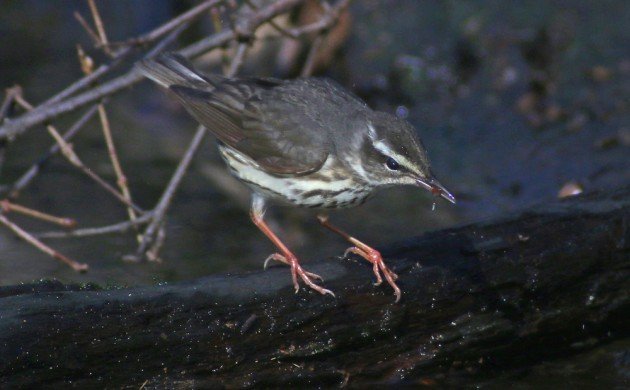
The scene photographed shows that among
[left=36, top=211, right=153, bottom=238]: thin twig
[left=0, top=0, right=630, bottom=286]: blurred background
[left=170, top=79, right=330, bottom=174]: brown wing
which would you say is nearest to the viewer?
[left=170, top=79, right=330, bottom=174]: brown wing

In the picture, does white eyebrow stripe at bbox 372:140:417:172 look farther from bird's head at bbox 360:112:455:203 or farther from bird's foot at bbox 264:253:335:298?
bird's foot at bbox 264:253:335:298

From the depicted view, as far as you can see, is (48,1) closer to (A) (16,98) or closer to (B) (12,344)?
(A) (16,98)

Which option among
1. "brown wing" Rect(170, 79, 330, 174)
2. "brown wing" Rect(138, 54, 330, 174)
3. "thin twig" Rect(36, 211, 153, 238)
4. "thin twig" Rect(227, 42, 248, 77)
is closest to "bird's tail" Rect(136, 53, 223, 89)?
"brown wing" Rect(138, 54, 330, 174)

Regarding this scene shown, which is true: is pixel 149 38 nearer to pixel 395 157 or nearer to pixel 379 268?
pixel 395 157

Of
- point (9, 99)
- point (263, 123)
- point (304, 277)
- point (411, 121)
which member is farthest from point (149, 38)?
point (411, 121)

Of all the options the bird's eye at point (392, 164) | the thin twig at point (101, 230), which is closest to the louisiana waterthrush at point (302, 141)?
the bird's eye at point (392, 164)

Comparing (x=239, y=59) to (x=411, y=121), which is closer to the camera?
(x=239, y=59)
